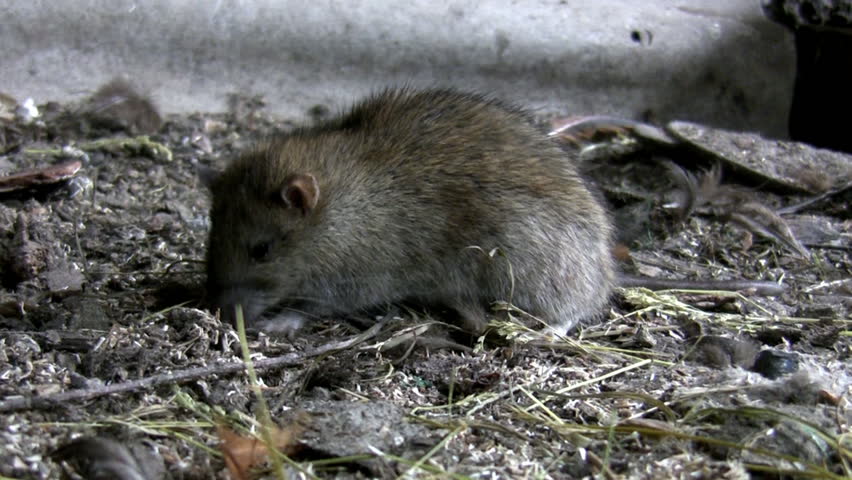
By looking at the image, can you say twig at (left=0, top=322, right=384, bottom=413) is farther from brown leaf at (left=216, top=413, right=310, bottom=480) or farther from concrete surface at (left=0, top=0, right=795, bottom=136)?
concrete surface at (left=0, top=0, right=795, bottom=136)

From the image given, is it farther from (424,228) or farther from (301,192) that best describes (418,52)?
(301,192)

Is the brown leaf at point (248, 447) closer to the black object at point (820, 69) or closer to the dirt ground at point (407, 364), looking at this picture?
the dirt ground at point (407, 364)

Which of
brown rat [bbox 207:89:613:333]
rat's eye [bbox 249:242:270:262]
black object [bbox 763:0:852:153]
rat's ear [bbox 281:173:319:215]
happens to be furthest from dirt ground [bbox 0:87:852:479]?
black object [bbox 763:0:852:153]

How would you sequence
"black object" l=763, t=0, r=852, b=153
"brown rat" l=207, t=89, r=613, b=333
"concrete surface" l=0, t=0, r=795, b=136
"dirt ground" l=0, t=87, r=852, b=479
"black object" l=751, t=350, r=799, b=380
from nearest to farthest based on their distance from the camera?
"dirt ground" l=0, t=87, r=852, b=479, "black object" l=751, t=350, r=799, b=380, "brown rat" l=207, t=89, r=613, b=333, "concrete surface" l=0, t=0, r=795, b=136, "black object" l=763, t=0, r=852, b=153

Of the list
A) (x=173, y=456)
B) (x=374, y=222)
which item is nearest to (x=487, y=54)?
(x=374, y=222)

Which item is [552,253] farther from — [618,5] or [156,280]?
[618,5]

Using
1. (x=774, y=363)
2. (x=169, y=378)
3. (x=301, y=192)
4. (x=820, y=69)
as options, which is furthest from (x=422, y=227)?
(x=820, y=69)

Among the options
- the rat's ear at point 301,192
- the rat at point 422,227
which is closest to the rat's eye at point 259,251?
the rat at point 422,227
